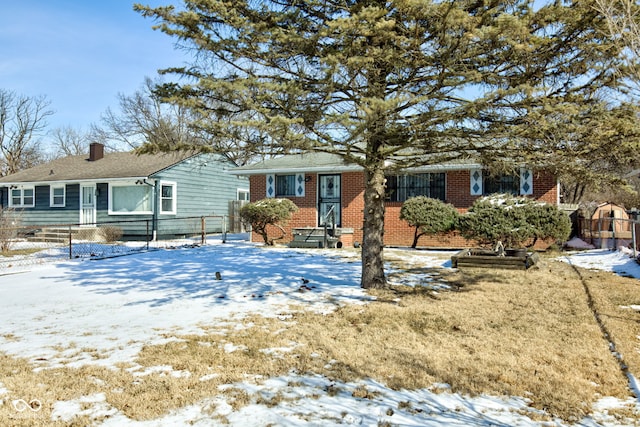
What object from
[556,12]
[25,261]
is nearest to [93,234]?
[25,261]

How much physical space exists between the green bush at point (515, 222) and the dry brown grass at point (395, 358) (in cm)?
344

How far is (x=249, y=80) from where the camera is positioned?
486 centimetres

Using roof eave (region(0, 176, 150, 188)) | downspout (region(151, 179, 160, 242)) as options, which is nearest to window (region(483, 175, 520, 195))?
downspout (region(151, 179, 160, 242))

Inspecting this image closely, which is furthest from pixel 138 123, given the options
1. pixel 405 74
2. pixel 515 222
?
pixel 405 74

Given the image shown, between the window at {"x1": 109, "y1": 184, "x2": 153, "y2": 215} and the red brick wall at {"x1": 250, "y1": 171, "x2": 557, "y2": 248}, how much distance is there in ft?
16.3

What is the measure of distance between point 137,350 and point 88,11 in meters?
11.3

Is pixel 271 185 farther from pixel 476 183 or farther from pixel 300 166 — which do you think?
pixel 476 183

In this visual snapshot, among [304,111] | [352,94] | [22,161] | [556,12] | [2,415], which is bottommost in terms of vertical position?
[2,415]

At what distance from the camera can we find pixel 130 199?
18.8m

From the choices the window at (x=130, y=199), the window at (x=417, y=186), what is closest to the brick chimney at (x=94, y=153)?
the window at (x=130, y=199)

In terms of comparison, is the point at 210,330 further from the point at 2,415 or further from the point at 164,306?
the point at 2,415

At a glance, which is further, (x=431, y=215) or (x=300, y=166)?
(x=300, y=166)

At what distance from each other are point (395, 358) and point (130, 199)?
17.4m

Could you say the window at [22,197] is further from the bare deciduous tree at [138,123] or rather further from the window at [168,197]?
the bare deciduous tree at [138,123]
